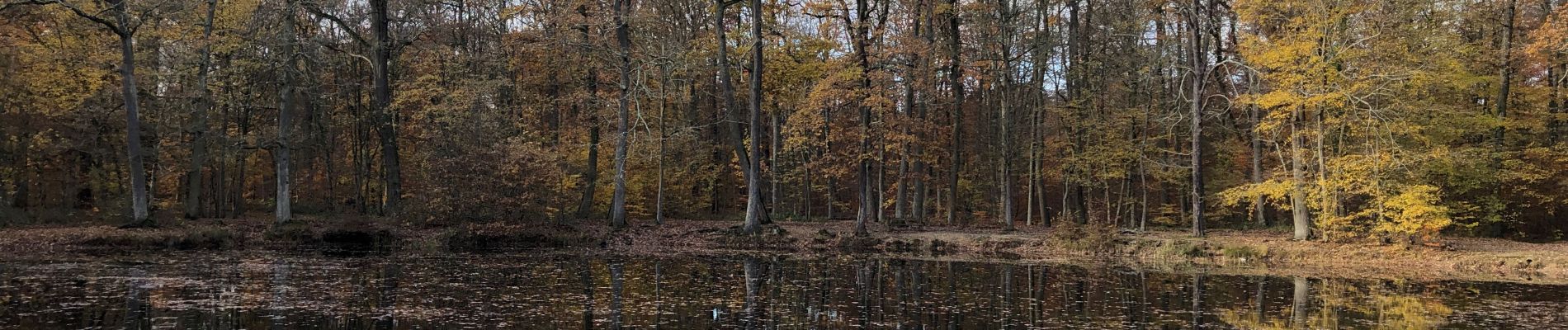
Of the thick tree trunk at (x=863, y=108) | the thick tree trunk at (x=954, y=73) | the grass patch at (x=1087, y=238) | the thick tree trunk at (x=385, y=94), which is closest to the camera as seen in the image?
the grass patch at (x=1087, y=238)

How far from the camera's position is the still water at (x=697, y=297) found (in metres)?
11.7

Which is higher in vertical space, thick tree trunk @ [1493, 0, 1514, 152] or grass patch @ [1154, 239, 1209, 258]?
thick tree trunk @ [1493, 0, 1514, 152]

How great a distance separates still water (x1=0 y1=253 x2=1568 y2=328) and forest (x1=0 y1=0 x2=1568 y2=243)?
6966mm

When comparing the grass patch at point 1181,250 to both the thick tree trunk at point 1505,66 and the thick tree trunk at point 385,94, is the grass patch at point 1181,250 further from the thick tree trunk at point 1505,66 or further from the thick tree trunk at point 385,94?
the thick tree trunk at point 385,94

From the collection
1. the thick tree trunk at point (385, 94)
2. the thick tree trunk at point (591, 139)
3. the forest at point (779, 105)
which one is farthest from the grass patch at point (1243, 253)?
the thick tree trunk at point (385, 94)

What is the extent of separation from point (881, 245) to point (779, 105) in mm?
8303

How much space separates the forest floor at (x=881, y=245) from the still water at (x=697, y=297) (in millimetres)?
2932

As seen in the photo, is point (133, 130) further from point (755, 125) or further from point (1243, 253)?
point (1243, 253)

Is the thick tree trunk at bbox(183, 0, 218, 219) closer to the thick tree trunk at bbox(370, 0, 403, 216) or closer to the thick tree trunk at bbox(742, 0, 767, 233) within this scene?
the thick tree trunk at bbox(370, 0, 403, 216)

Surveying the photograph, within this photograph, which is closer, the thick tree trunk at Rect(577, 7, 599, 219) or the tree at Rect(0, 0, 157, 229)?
the tree at Rect(0, 0, 157, 229)

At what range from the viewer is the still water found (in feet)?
38.3

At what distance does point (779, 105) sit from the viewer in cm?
3262

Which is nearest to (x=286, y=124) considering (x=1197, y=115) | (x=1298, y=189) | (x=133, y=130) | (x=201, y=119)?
(x=201, y=119)

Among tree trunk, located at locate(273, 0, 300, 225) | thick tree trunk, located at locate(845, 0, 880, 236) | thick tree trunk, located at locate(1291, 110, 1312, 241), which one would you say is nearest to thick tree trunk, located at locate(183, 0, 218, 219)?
tree trunk, located at locate(273, 0, 300, 225)
